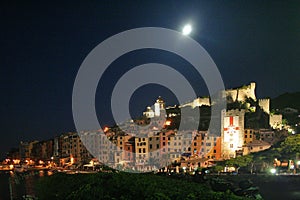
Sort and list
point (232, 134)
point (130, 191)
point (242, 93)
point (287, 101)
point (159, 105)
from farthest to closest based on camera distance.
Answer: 1. point (287, 101)
2. point (159, 105)
3. point (242, 93)
4. point (232, 134)
5. point (130, 191)

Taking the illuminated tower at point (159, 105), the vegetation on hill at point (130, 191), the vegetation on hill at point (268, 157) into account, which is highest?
the illuminated tower at point (159, 105)

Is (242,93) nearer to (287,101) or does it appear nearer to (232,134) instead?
(232,134)

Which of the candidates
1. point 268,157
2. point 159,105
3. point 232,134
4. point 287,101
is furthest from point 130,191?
point 287,101

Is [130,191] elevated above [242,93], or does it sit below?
below

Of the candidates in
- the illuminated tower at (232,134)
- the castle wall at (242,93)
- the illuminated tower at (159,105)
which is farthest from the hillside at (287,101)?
the illuminated tower at (232,134)

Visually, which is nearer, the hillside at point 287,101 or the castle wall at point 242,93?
the castle wall at point 242,93

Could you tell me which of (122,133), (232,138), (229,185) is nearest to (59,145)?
(122,133)

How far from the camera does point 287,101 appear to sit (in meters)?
50.7

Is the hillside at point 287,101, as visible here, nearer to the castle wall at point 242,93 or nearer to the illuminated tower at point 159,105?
the castle wall at point 242,93

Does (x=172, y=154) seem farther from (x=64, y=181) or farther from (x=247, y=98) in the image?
(x=64, y=181)

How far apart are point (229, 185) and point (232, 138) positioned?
15237 millimetres

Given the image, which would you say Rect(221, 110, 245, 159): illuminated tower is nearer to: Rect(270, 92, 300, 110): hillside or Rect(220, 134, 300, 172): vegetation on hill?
Rect(220, 134, 300, 172): vegetation on hill

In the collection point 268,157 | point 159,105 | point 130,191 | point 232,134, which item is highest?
point 159,105

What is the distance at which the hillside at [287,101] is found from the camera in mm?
47731
